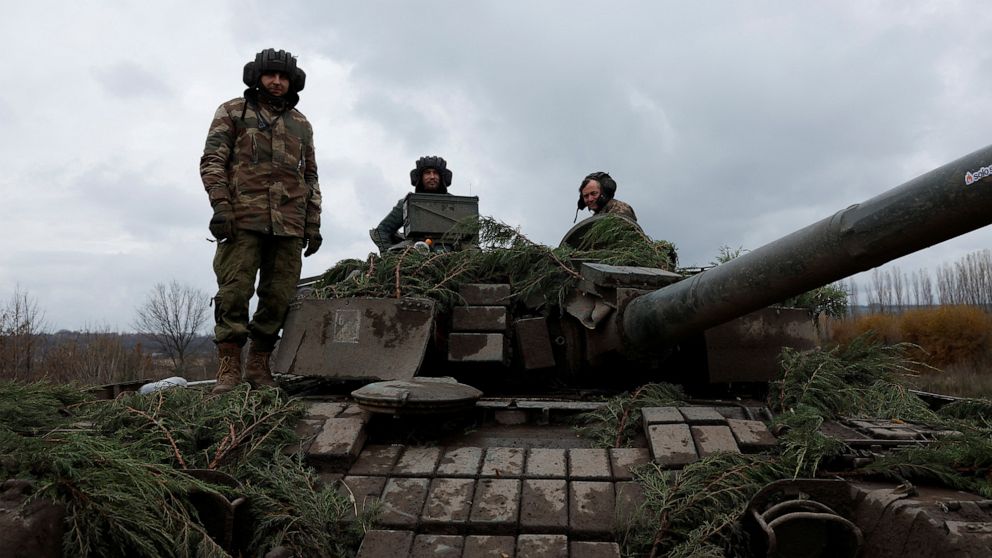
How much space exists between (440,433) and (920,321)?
21077 millimetres

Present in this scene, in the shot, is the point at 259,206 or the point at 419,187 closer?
the point at 259,206

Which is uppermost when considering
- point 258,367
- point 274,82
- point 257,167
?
point 274,82

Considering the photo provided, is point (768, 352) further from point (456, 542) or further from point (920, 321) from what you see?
point (920, 321)

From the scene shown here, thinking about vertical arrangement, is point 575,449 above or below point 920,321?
below

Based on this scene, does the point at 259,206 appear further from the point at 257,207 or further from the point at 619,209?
the point at 619,209

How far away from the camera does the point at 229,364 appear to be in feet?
14.3

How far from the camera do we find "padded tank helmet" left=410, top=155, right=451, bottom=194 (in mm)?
7934

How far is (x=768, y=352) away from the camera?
14.4 ft

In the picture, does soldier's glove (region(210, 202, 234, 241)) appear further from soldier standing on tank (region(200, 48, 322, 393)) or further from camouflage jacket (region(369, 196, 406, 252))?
camouflage jacket (region(369, 196, 406, 252))

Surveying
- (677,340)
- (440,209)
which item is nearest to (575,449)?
(677,340)

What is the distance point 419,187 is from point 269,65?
3334 mm

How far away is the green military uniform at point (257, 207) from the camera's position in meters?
4.43

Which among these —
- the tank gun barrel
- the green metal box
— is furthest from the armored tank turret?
the green metal box

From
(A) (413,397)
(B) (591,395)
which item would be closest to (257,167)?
(A) (413,397)
